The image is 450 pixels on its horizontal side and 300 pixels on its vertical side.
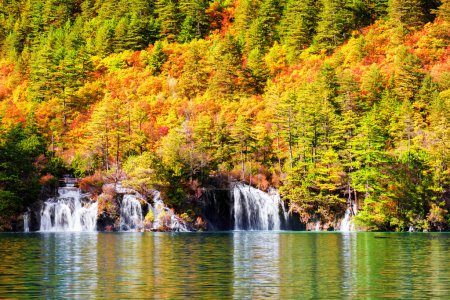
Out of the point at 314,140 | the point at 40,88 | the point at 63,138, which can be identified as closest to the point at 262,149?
the point at 314,140

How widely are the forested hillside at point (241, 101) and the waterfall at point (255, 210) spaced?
95.8 inches

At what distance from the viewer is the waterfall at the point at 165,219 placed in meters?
80.0

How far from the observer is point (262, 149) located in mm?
94938

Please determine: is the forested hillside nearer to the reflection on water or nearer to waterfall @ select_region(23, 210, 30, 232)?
waterfall @ select_region(23, 210, 30, 232)

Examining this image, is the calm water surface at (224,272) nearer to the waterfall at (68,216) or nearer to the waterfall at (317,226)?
the waterfall at (68,216)

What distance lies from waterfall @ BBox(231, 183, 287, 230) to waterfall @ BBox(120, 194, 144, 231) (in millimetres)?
11090

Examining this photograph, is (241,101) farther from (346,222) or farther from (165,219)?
(165,219)

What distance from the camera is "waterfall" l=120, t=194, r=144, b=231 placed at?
80.1 meters

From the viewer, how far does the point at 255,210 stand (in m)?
85.0

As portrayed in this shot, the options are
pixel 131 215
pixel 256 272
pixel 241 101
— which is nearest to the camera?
pixel 256 272

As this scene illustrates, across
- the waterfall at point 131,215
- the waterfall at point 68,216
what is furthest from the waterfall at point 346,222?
the waterfall at point 68,216

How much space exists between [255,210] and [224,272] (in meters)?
53.5

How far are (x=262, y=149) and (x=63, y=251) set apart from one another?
53.2 metres

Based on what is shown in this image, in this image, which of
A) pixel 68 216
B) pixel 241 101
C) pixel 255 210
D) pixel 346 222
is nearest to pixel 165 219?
pixel 68 216
